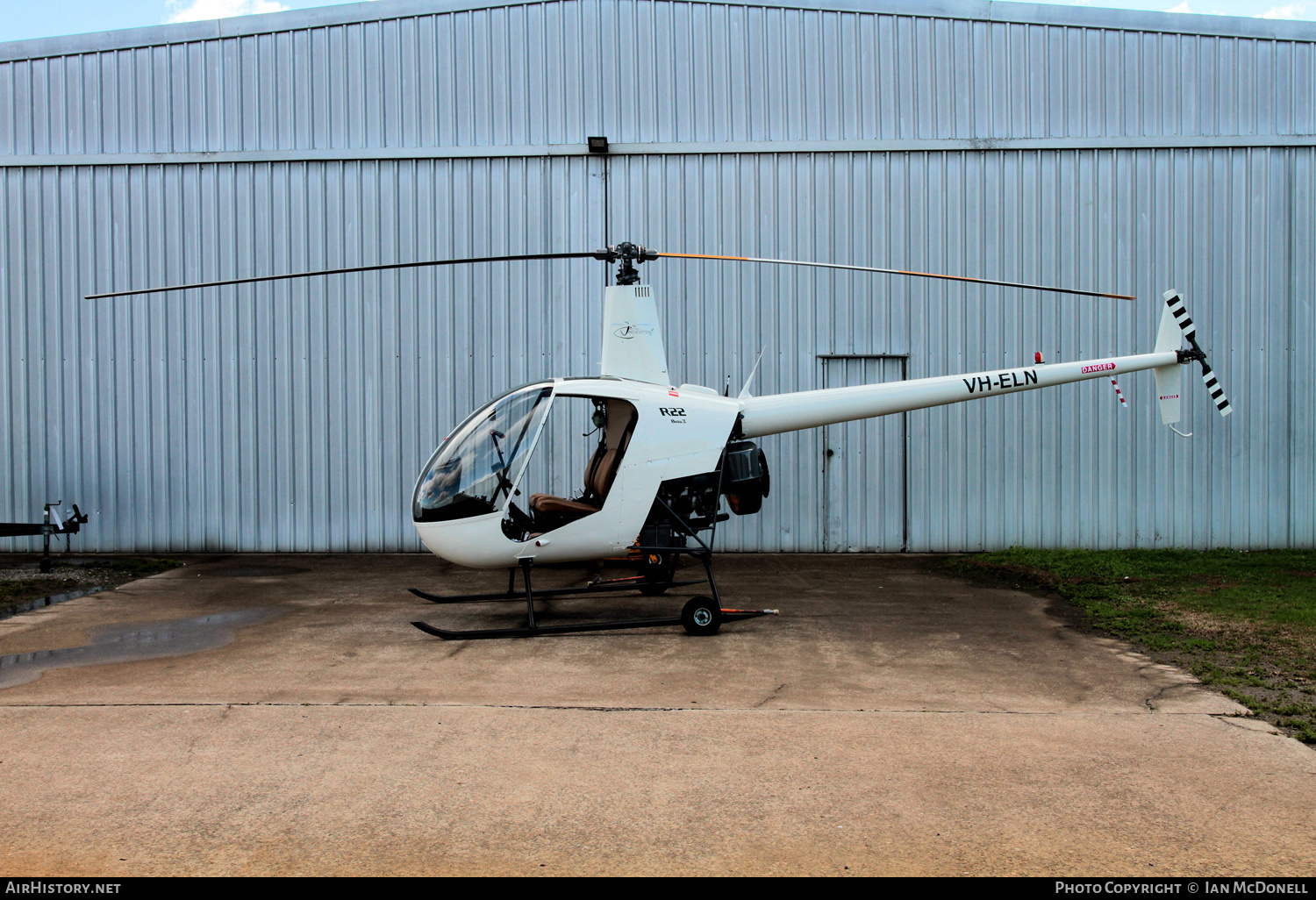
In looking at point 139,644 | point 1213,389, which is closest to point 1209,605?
point 1213,389

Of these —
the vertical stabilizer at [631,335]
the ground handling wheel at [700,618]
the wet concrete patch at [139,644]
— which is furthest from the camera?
the vertical stabilizer at [631,335]

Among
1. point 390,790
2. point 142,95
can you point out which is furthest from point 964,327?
point 142,95

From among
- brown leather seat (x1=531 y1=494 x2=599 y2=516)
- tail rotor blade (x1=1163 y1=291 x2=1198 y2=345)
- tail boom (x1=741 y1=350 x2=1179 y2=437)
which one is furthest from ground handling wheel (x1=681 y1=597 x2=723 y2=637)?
tail rotor blade (x1=1163 y1=291 x2=1198 y2=345)

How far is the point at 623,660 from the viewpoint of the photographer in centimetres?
580

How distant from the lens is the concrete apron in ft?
10.4

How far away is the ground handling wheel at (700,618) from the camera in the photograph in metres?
6.45

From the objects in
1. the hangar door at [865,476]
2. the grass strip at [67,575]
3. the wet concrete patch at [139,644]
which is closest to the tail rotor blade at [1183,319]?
the hangar door at [865,476]

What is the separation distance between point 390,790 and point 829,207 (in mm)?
8744

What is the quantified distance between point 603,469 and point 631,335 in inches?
41.7

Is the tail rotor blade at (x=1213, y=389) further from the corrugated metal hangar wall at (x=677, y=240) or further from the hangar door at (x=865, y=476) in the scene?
the hangar door at (x=865, y=476)

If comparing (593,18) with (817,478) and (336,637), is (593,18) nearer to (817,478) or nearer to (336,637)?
(817,478)

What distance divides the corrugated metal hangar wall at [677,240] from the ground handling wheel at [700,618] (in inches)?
169

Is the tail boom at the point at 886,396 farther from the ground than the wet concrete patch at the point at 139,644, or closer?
farther from the ground

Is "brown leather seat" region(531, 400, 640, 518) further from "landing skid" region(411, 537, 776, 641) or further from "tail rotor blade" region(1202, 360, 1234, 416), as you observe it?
"tail rotor blade" region(1202, 360, 1234, 416)
